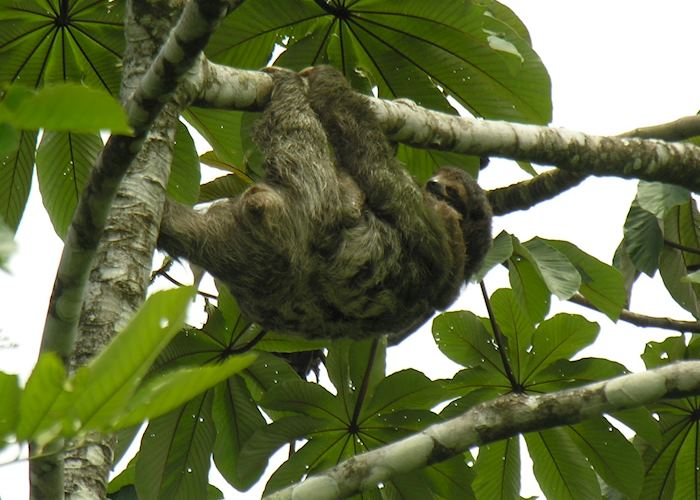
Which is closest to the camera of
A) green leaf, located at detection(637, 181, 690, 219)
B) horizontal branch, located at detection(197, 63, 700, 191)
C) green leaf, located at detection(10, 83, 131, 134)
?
green leaf, located at detection(10, 83, 131, 134)

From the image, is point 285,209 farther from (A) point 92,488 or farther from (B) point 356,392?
(A) point 92,488

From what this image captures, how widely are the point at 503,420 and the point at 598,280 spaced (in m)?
1.69

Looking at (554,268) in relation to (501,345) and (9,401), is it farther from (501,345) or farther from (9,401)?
(9,401)

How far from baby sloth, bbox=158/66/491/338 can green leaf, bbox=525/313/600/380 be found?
2.13 ft

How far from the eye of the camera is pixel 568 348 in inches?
223

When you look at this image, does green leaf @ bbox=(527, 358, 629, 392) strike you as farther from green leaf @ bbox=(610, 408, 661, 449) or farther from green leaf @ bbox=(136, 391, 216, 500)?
green leaf @ bbox=(136, 391, 216, 500)

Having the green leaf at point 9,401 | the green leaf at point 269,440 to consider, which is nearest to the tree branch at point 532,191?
the green leaf at point 269,440

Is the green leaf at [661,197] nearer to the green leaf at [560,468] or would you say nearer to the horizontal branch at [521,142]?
the horizontal branch at [521,142]

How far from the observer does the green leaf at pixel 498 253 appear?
5238 millimetres

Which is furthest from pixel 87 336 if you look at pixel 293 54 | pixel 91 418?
pixel 293 54

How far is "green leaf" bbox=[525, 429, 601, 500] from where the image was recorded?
558 cm

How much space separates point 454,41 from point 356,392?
209 cm

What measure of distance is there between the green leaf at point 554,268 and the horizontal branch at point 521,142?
0.48 metres

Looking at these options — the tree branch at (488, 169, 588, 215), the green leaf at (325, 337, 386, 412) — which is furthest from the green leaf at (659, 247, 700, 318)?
the green leaf at (325, 337, 386, 412)
